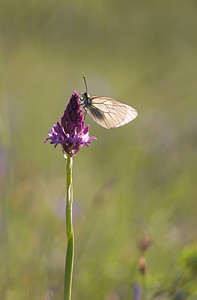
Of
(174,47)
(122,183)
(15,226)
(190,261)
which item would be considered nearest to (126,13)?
(174,47)

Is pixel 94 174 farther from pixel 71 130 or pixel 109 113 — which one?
pixel 71 130

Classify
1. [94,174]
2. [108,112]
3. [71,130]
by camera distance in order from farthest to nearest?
[94,174], [108,112], [71,130]

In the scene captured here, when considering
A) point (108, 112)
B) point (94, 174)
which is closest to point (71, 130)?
point (108, 112)

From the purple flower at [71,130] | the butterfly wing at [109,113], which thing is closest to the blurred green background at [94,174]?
the butterfly wing at [109,113]

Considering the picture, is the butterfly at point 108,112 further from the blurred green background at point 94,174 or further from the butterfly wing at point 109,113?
the blurred green background at point 94,174

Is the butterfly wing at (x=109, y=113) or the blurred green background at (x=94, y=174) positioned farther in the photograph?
the blurred green background at (x=94, y=174)

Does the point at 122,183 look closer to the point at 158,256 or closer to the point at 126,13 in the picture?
the point at 158,256

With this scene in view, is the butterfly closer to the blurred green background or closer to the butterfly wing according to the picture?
the butterfly wing
